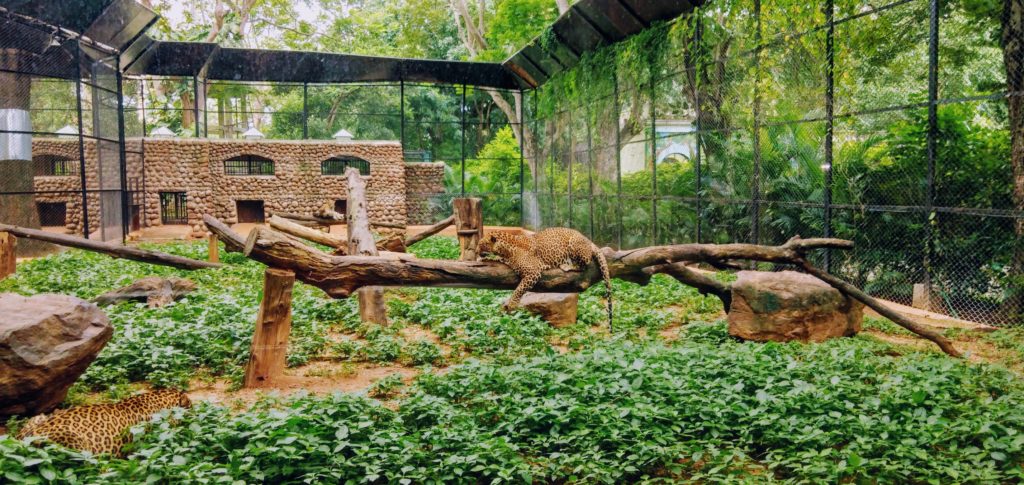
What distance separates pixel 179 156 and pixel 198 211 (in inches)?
62.5

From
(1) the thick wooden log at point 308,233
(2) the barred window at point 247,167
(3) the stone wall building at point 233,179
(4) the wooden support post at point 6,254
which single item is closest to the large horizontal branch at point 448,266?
(1) the thick wooden log at point 308,233

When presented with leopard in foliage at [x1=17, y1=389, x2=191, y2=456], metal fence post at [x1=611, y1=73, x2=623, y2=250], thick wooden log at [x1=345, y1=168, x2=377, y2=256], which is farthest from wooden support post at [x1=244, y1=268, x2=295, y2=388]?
metal fence post at [x1=611, y1=73, x2=623, y2=250]

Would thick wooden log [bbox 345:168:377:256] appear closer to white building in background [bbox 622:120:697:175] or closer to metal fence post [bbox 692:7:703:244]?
metal fence post [bbox 692:7:703:244]

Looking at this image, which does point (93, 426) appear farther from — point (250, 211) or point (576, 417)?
point (250, 211)

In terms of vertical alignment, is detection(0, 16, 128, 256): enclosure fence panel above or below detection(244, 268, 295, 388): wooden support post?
above

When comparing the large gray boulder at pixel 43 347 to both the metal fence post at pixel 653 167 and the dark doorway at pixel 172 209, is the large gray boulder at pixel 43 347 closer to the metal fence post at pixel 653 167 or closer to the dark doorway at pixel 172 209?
the metal fence post at pixel 653 167

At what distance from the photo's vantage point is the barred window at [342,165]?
25578 millimetres

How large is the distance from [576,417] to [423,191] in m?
22.2

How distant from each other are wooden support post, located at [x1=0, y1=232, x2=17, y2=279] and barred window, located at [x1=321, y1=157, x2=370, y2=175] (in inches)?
503

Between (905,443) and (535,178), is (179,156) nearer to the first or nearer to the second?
(535,178)

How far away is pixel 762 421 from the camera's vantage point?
15.8 ft

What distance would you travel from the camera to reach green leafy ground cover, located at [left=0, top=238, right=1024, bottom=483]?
163 inches

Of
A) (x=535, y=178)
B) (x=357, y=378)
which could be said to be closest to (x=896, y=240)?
(x=357, y=378)

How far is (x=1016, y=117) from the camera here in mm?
8344
